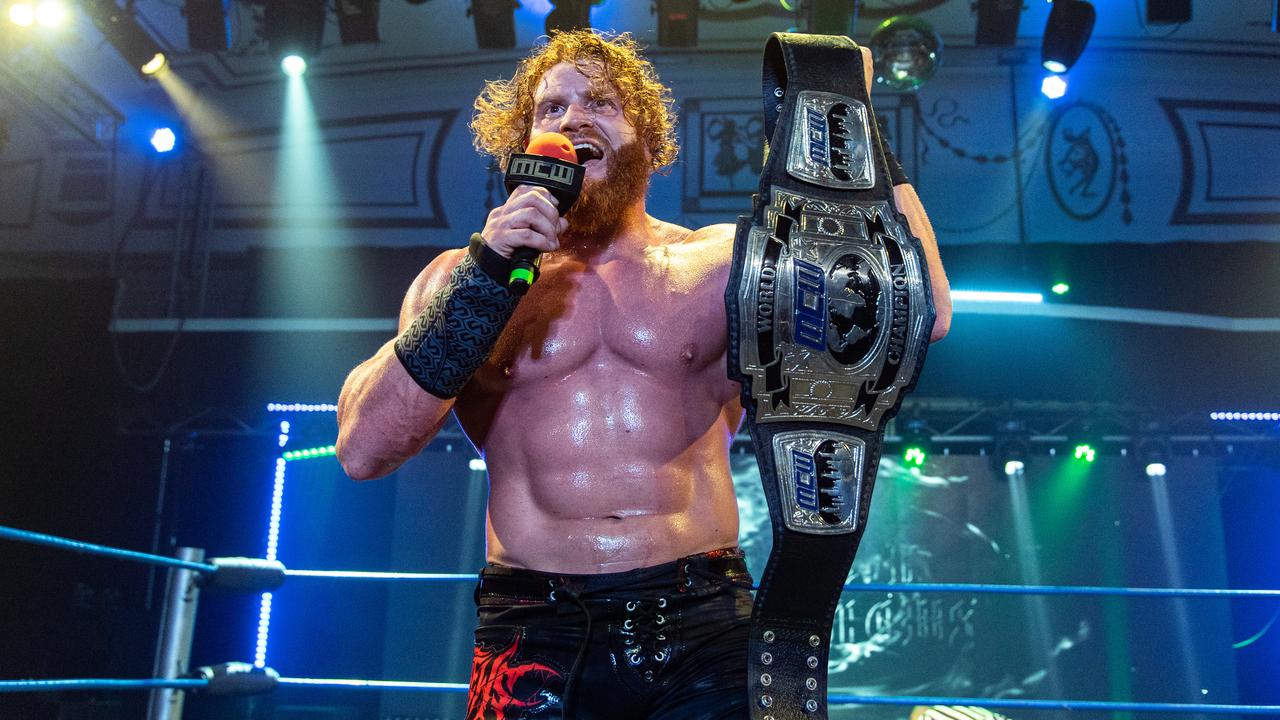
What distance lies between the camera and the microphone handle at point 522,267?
1374mm

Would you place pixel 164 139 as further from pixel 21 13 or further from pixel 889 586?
pixel 889 586

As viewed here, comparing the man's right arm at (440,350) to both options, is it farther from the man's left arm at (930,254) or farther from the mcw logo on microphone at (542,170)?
the man's left arm at (930,254)

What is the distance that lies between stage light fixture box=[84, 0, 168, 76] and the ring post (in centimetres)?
446

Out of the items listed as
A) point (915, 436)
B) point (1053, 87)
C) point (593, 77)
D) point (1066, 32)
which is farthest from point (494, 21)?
point (593, 77)

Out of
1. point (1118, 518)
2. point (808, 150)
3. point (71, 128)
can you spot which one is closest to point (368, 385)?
point (808, 150)

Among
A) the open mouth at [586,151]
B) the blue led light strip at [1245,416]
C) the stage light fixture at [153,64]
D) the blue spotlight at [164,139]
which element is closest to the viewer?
the open mouth at [586,151]

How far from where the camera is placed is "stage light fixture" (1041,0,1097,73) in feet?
18.5

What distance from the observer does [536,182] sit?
54.9 inches

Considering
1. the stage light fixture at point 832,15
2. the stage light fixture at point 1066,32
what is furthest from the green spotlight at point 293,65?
the stage light fixture at point 1066,32

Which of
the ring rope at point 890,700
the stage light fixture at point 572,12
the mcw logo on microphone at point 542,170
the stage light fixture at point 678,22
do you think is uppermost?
the stage light fixture at point 678,22

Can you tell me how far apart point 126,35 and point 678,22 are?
319 centimetres

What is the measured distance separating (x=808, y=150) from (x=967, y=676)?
720cm

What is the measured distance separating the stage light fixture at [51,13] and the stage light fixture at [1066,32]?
18.8 ft

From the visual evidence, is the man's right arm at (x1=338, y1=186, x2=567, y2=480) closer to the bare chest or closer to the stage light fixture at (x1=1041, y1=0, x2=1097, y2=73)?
the bare chest
